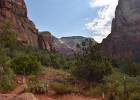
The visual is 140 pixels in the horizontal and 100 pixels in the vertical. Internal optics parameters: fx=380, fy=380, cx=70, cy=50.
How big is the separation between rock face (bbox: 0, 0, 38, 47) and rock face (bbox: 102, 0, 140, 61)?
114 feet

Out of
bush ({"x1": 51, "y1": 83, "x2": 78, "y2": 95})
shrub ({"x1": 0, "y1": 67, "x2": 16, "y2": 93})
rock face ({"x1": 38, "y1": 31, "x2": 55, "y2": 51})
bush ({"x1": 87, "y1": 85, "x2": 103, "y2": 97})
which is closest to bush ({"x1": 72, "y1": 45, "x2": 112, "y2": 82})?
bush ({"x1": 87, "y1": 85, "x2": 103, "y2": 97})

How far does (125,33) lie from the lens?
11750 cm

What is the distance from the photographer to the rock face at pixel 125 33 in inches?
4361

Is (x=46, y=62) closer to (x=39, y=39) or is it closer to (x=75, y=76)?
(x=75, y=76)

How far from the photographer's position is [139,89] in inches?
755

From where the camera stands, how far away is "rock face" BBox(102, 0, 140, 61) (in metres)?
111

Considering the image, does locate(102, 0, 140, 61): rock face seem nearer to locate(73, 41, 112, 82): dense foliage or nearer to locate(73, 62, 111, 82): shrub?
locate(73, 41, 112, 82): dense foliage

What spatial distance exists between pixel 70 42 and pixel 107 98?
145007mm

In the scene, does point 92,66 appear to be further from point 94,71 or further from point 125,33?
point 125,33

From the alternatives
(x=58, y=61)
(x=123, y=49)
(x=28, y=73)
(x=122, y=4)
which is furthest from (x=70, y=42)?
(x=28, y=73)

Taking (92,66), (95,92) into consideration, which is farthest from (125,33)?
(95,92)

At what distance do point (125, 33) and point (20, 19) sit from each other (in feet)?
173

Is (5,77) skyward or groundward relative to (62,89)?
skyward

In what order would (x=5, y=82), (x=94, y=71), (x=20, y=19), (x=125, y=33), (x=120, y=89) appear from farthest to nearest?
1. (x=125, y=33)
2. (x=20, y=19)
3. (x=94, y=71)
4. (x=5, y=82)
5. (x=120, y=89)
